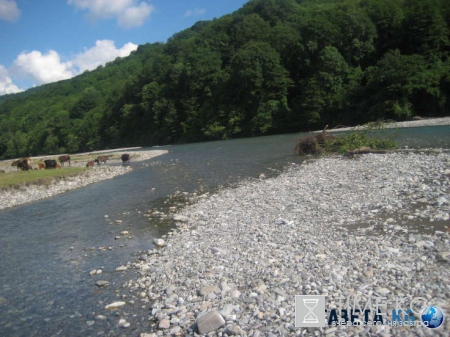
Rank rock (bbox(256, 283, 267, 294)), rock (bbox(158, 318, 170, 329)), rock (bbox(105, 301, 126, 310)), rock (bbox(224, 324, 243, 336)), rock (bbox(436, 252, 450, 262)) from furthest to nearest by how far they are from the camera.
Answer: rock (bbox(105, 301, 126, 310))
rock (bbox(436, 252, 450, 262))
rock (bbox(256, 283, 267, 294))
rock (bbox(158, 318, 170, 329))
rock (bbox(224, 324, 243, 336))

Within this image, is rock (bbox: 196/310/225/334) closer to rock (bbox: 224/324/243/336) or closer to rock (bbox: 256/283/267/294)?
rock (bbox: 224/324/243/336)

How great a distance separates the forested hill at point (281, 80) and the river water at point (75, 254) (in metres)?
42.4

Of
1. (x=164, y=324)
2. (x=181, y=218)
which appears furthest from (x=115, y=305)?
(x=181, y=218)

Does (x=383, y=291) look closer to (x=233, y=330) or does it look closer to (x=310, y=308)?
(x=310, y=308)

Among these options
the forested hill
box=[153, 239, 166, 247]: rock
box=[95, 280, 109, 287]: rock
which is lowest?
box=[95, 280, 109, 287]: rock

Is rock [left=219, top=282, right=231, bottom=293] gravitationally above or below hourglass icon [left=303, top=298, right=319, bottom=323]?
above

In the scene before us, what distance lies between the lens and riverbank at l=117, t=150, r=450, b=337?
5.91 meters

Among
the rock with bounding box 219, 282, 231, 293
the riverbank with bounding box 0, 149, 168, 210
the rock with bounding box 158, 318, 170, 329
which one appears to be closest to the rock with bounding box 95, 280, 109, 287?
the rock with bounding box 158, 318, 170, 329

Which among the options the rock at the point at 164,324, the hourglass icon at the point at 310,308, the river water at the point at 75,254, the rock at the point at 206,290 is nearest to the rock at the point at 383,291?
the hourglass icon at the point at 310,308

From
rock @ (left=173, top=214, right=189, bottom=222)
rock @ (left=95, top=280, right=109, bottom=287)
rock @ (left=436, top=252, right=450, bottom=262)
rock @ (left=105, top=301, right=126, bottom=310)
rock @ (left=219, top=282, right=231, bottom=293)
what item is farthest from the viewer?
rock @ (left=173, top=214, right=189, bottom=222)

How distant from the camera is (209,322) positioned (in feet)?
19.0

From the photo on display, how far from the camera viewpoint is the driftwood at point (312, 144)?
1063 inches

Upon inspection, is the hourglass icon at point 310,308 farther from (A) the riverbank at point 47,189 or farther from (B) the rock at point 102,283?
(A) the riverbank at point 47,189

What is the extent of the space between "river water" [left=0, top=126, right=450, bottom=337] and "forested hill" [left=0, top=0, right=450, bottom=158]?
42.4 m
